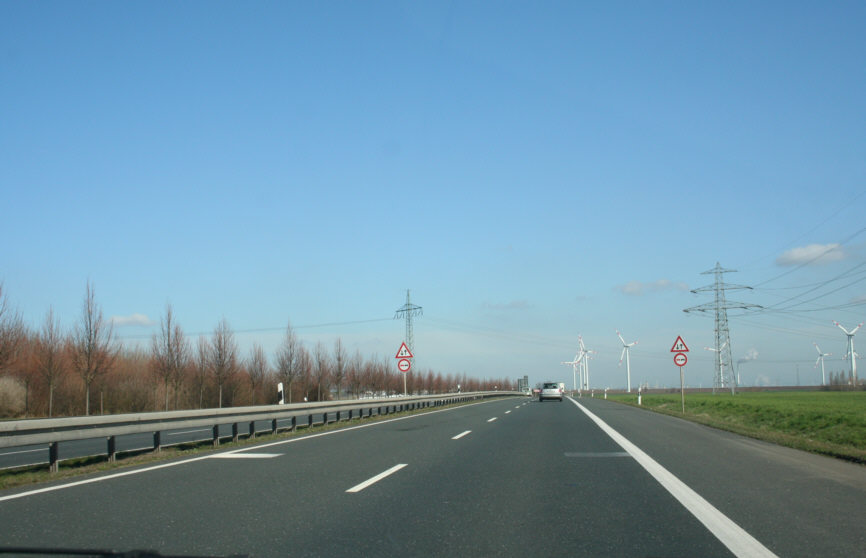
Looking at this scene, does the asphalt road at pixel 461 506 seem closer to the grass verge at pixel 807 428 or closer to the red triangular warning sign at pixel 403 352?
the grass verge at pixel 807 428

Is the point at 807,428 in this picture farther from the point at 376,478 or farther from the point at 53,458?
the point at 53,458

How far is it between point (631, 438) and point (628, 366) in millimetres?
64512

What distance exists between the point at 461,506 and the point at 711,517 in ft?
8.38

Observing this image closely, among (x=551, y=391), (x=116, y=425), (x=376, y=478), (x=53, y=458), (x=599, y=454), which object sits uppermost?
(x=116, y=425)

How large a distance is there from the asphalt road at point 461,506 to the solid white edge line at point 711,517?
28 millimetres

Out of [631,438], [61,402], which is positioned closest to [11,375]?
[61,402]

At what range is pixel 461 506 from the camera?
7.45 m

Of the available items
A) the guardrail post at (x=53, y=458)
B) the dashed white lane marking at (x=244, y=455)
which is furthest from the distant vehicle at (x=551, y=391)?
the guardrail post at (x=53, y=458)

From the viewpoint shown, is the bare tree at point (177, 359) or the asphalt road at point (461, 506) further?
the bare tree at point (177, 359)

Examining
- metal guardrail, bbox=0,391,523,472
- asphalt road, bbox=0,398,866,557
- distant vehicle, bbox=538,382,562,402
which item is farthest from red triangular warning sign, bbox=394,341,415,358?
distant vehicle, bbox=538,382,562,402

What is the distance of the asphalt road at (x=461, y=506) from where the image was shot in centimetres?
573

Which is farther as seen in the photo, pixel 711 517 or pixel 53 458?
pixel 53 458

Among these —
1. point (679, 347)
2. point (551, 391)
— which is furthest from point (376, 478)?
point (551, 391)

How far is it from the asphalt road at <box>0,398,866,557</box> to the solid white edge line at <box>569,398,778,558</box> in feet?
0.09
